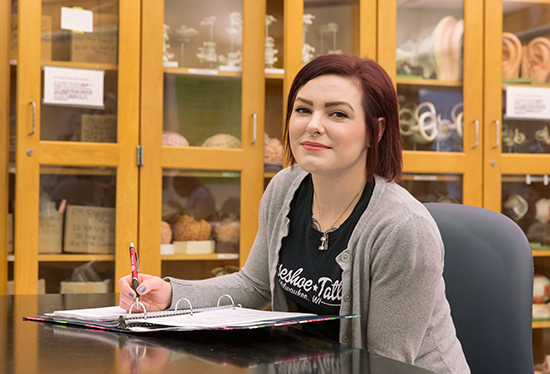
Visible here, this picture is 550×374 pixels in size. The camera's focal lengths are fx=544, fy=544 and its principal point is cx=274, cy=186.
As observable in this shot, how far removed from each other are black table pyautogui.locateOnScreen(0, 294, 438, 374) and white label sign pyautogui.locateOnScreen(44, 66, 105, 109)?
5.36ft

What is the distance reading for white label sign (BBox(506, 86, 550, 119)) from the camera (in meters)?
2.54

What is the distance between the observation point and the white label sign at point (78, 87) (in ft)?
7.41

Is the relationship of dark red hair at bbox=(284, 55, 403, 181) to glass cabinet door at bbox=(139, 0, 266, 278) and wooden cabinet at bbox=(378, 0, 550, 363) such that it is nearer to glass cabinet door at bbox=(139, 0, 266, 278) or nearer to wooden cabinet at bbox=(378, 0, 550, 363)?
glass cabinet door at bbox=(139, 0, 266, 278)

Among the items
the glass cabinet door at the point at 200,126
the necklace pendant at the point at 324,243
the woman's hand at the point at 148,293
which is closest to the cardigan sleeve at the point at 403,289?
the necklace pendant at the point at 324,243

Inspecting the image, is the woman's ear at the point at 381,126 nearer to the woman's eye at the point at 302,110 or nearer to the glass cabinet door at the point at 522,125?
the woman's eye at the point at 302,110

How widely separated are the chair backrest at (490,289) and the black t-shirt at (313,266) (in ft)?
0.68

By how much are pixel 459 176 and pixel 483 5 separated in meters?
0.80

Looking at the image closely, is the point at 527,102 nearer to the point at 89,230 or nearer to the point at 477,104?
the point at 477,104

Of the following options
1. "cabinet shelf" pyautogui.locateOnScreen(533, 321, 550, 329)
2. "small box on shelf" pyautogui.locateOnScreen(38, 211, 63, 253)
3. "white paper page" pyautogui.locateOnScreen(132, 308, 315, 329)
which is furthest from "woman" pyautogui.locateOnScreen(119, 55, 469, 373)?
"cabinet shelf" pyautogui.locateOnScreen(533, 321, 550, 329)

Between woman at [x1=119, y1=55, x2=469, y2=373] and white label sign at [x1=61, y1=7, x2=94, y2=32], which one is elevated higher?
white label sign at [x1=61, y1=7, x2=94, y2=32]

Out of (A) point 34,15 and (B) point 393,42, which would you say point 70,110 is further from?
(B) point 393,42

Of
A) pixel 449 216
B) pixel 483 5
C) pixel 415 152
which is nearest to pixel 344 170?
pixel 449 216

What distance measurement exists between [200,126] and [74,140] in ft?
1.79

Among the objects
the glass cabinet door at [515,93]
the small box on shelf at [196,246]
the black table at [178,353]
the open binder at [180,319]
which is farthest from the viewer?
the glass cabinet door at [515,93]
